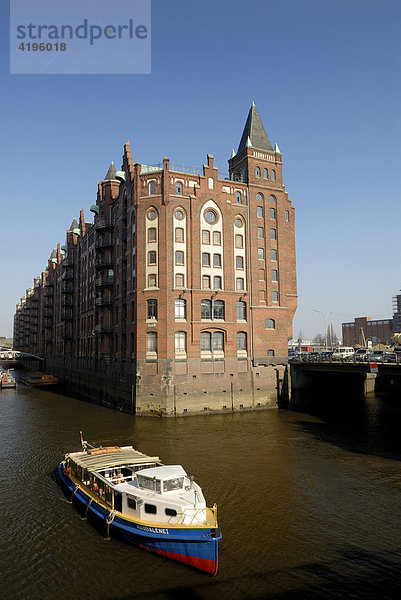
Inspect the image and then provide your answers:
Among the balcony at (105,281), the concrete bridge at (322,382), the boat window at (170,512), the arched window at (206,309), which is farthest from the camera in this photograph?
the balcony at (105,281)

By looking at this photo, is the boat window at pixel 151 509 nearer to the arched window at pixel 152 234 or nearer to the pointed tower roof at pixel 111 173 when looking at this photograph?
the arched window at pixel 152 234

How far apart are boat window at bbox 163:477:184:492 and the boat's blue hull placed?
71.0 inches

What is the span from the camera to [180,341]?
47.9m

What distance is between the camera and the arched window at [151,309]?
4784 centimetres

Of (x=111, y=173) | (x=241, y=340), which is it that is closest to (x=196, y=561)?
(x=241, y=340)

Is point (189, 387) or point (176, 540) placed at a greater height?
point (189, 387)

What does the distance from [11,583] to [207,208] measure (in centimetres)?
4341

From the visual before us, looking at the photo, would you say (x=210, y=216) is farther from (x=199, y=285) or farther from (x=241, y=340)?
(x=241, y=340)

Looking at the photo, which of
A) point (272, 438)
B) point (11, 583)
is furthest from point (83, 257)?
point (11, 583)

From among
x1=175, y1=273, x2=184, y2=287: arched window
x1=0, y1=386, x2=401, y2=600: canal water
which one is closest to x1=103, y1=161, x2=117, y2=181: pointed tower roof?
x1=175, y1=273, x2=184, y2=287: arched window

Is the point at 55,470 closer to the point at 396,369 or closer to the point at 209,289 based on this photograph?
the point at 209,289

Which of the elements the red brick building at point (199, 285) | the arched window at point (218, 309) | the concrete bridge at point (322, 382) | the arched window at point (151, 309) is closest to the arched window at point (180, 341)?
the red brick building at point (199, 285)

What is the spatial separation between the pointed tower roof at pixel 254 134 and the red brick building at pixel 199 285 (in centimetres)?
20

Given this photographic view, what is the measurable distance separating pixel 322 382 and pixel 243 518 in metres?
41.0
